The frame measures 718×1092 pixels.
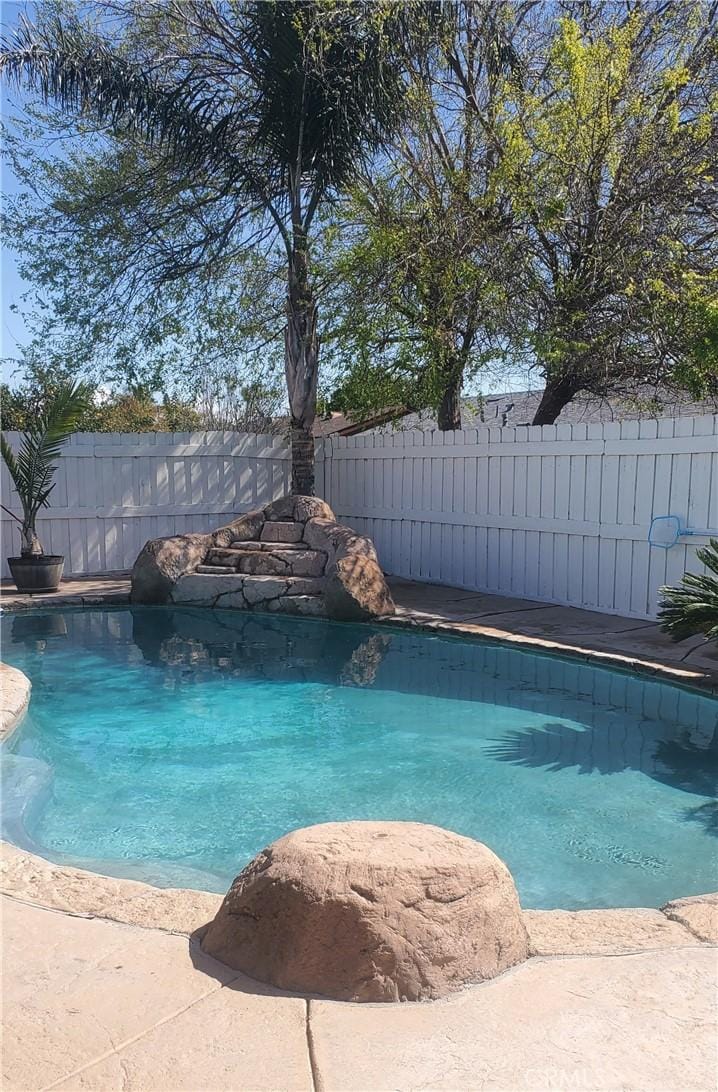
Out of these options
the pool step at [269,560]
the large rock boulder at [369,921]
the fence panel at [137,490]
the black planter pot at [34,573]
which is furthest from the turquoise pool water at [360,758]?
the fence panel at [137,490]

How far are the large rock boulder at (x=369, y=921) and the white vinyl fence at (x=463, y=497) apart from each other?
5.99m

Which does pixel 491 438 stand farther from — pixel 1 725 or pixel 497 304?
pixel 1 725

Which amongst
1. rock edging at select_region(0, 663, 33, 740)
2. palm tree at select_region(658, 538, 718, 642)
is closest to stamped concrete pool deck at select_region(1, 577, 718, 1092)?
rock edging at select_region(0, 663, 33, 740)

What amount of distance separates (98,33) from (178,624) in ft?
27.1

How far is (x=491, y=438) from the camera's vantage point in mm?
10156

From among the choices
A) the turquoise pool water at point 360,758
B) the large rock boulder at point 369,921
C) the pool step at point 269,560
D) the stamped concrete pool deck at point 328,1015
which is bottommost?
the turquoise pool water at point 360,758

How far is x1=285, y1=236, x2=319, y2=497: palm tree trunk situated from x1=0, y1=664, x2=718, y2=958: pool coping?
28.3 ft

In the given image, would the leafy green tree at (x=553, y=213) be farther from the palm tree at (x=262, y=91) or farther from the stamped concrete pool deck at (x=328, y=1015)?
the stamped concrete pool deck at (x=328, y=1015)

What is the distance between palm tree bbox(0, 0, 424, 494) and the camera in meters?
10.1

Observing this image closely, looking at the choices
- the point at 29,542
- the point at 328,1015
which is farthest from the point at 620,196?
the point at 328,1015

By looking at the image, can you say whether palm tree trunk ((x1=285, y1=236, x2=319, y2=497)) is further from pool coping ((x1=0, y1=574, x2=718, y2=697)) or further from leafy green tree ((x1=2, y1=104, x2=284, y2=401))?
pool coping ((x1=0, y1=574, x2=718, y2=697))

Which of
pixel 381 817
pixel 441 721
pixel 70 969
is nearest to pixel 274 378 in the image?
pixel 441 721

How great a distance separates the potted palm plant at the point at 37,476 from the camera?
10.3 m

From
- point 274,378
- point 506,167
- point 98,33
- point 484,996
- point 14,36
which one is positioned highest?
point 98,33
